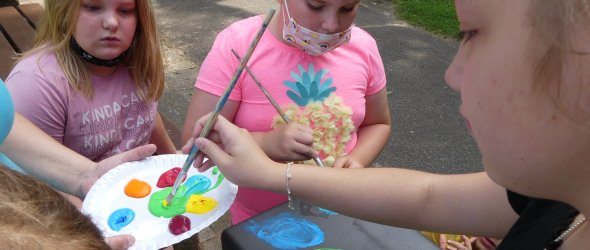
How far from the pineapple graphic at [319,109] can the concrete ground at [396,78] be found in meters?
0.96

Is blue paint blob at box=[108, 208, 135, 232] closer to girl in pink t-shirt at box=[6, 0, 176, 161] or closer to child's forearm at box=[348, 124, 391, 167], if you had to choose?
girl in pink t-shirt at box=[6, 0, 176, 161]

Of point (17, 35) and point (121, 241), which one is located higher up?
point (121, 241)

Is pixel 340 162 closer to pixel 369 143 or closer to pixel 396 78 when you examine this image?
pixel 369 143

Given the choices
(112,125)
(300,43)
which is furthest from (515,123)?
(112,125)

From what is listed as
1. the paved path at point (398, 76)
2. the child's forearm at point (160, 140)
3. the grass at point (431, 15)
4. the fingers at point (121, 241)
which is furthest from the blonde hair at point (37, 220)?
the grass at point (431, 15)

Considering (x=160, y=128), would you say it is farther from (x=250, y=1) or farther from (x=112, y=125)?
(x=250, y=1)

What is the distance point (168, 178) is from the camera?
153 cm

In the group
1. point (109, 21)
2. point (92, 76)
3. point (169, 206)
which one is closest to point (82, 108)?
point (92, 76)

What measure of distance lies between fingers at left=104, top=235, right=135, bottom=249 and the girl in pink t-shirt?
0.65 metres

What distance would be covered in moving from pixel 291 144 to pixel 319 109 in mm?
272

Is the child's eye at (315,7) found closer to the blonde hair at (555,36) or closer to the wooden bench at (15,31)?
the blonde hair at (555,36)

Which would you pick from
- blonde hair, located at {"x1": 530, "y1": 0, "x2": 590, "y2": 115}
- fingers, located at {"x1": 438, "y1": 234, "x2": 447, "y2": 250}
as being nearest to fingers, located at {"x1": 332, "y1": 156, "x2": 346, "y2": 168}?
fingers, located at {"x1": 438, "y1": 234, "x2": 447, "y2": 250}

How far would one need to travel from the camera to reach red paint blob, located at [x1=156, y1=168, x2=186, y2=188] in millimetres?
1510

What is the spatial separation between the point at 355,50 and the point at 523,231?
38.7 inches
